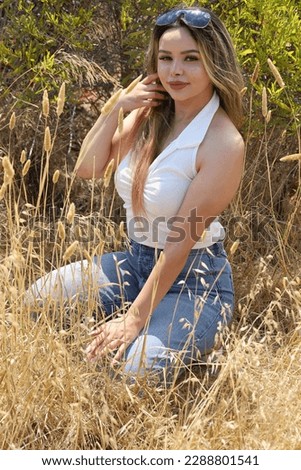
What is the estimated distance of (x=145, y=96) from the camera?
3004 mm

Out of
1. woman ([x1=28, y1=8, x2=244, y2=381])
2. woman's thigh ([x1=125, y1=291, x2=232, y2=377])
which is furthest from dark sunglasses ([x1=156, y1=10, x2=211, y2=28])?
woman's thigh ([x1=125, y1=291, x2=232, y2=377])

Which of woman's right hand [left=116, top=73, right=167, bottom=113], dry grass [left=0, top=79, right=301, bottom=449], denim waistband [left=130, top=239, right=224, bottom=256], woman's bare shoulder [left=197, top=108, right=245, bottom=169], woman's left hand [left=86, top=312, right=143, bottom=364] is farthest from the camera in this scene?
woman's right hand [left=116, top=73, right=167, bottom=113]

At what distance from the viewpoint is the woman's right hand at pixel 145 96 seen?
3.00 metres

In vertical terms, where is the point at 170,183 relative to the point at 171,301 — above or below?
above

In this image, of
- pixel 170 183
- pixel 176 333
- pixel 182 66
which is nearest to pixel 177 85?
pixel 182 66

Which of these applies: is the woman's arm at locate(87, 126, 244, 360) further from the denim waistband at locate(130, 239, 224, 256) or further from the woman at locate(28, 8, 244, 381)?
the denim waistband at locate(130, 239, 224, 256)

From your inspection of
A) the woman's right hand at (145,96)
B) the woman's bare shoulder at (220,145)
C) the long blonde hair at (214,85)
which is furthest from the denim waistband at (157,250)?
the woman's right hand at (145,96)

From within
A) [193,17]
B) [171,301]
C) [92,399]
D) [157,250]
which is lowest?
[92,399]

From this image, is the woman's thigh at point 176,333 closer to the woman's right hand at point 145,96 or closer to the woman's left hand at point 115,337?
the woman's left hand at point 115,337

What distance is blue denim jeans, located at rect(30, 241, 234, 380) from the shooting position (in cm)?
260

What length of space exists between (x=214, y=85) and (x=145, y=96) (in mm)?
251

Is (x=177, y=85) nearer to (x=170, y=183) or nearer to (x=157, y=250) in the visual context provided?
(x=170, y=183)

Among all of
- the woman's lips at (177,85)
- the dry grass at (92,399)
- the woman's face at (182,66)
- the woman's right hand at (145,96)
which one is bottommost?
the dry grass at (92,399)

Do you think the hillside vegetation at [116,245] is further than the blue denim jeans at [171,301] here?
No
